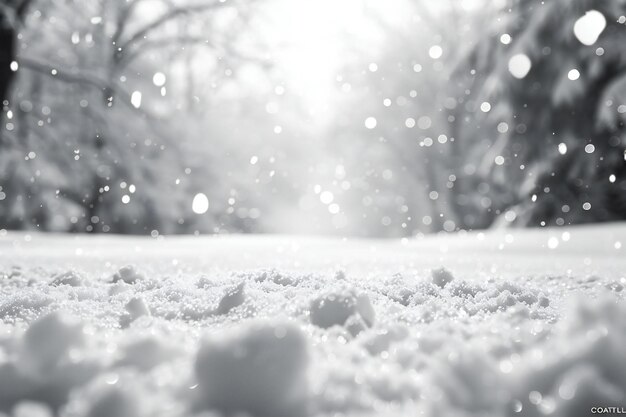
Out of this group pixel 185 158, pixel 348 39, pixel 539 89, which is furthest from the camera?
pixel 348 39

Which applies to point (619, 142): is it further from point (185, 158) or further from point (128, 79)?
point (128, 79)

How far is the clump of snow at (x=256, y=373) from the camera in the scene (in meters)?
0.76

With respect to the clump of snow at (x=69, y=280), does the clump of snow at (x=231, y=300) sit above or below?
above

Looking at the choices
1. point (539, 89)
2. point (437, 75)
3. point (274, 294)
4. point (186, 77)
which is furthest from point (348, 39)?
point (274, 294)

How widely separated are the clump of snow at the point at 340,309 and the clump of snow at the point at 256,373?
0.52m

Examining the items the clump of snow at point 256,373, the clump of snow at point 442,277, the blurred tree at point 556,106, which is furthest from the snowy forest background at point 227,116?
the clump of snow at point 256,373

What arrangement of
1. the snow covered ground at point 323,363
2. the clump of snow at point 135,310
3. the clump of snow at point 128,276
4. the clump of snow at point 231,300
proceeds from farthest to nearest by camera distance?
the clump of snow at point 128,276
the clump of snow at point 231,300
the clump of snow at point 135,310
the snow covered ground at point 323,363

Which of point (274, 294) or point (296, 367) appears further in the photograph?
point (274, 294)

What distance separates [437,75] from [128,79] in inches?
442

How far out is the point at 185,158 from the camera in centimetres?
866

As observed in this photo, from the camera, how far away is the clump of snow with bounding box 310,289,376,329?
4.38ft

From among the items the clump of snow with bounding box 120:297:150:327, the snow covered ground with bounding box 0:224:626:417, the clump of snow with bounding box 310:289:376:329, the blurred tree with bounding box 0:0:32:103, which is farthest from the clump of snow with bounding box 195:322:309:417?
the blurred tree with bounding box 0:0:32:103

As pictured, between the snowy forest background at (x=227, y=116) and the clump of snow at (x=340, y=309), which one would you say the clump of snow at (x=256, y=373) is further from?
the snowy forest background at (x=227, y=116)

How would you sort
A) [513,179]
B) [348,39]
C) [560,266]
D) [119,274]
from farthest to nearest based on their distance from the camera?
1. [348,39]
2. [513,179]
3. [560,266]
4. [119,274]
